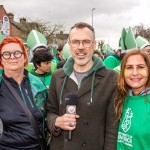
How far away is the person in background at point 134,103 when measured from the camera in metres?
2.63

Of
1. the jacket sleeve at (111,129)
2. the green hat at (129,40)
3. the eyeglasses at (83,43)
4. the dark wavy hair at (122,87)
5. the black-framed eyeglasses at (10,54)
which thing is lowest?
the jacket sleeve at (111,129)

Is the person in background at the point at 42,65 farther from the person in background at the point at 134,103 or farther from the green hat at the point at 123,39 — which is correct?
the person in background at the point at 134,103

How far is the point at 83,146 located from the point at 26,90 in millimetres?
843

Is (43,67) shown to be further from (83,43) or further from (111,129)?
(111,129)

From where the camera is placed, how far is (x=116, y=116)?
2855 mm

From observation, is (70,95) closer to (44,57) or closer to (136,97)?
(136,97)

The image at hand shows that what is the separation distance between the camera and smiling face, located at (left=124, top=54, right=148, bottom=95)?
2.85 meters

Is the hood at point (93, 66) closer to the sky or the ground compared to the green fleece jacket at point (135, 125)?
closer to the sky

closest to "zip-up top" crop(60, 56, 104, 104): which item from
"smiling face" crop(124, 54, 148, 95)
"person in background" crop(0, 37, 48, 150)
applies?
"smiling face" crop(124, 54, 148, 95)

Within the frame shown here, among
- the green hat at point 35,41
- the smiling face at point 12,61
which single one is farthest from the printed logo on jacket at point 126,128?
the green hat at point 35,41

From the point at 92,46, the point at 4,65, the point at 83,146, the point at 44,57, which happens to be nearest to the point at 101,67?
the point at 92,46

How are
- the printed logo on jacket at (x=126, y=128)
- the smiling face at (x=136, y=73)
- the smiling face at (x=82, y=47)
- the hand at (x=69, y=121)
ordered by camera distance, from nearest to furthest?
the hand at (x=69, y=121) < the printed logo on jacket at (x=126, y=128) < the smiling face at (x=136, y=73) < the smiling face at (x=82, y=47)

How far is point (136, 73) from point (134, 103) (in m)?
0.28

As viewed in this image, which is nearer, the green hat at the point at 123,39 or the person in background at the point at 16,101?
the person in background at the point at 16,101
